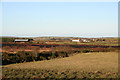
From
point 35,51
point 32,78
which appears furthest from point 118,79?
point 35,51

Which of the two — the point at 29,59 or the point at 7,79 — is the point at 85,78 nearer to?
the point at 7,79

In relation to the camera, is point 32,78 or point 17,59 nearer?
point 32,78

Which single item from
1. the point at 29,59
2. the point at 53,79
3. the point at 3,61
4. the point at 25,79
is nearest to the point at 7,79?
the point at 25,79

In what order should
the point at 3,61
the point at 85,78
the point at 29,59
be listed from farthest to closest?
the point at 29,59 < the point at 3,61 < the point at 85,78

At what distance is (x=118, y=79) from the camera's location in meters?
11.6

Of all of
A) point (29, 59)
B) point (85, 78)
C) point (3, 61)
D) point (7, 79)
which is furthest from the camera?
point (29, 59)

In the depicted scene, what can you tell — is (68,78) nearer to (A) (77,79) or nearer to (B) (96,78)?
(A) (77,79)

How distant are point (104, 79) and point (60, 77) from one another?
2733 mm

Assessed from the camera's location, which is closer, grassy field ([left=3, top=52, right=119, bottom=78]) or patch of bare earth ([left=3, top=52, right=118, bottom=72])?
grassy field ([left=3, top=52, right=119, bottom=78])

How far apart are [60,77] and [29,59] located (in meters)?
11.9

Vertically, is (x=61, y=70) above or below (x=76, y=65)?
above

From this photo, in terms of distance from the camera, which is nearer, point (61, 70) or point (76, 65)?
point (61, 70)

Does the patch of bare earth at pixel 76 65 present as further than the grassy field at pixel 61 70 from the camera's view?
Yes

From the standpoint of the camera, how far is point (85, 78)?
11.6 metres
